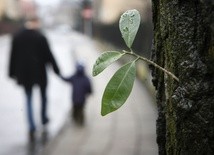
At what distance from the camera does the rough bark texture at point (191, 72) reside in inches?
56.4

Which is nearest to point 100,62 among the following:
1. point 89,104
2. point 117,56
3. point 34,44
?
point 117,56

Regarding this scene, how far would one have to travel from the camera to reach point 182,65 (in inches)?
58.3

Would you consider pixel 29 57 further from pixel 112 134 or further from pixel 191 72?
pixel 191 72

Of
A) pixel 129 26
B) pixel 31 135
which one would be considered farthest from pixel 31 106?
pixel 129 26

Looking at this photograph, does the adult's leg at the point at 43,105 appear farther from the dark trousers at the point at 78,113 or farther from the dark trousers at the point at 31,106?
the dark trousers at the point at 78,113

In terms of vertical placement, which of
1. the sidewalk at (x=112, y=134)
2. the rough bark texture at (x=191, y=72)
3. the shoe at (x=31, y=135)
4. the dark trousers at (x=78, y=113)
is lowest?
the sidewalk at (x=112, y=134)

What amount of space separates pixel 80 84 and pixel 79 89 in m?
0.15

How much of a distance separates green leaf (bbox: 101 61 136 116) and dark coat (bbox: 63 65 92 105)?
26.3 ft

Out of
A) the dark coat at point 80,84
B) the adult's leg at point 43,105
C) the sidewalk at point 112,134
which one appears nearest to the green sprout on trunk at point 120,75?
the sidewalk at point 112,134

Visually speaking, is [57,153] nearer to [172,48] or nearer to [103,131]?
[103,131]

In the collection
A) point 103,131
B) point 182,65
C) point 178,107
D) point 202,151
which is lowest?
point 103,131

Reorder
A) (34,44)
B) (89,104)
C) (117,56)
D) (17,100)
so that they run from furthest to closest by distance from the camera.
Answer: (17,100)
(89,104)
(34,44)
(117,56)

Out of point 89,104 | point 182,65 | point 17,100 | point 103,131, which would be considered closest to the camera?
point 182,65

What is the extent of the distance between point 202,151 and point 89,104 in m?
10.7
